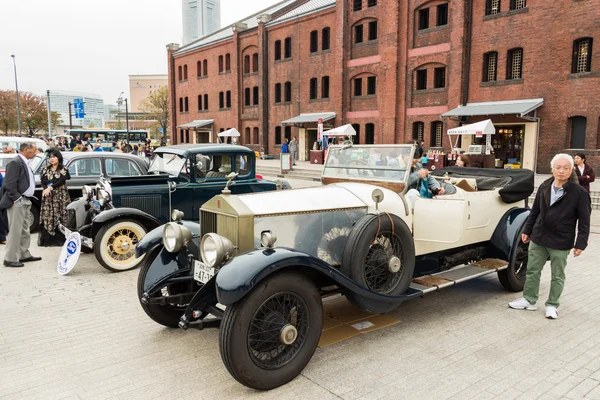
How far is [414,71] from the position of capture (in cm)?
2634

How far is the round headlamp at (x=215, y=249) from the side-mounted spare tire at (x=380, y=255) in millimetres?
1124

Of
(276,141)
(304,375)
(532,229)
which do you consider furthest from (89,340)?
(276,141)

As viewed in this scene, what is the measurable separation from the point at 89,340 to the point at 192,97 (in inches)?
1692

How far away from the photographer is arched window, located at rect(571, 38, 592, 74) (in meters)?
19.7

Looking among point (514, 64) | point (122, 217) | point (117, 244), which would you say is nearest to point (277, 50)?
point (514, 64)

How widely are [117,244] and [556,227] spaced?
5.98 metres

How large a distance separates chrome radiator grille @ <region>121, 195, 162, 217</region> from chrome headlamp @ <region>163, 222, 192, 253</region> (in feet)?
11.1

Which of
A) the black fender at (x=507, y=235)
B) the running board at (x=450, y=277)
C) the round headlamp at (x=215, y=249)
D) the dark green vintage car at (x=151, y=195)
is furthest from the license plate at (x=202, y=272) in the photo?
the black fender at (x=507, y=235)

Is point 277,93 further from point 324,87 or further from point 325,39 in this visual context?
point 325,39

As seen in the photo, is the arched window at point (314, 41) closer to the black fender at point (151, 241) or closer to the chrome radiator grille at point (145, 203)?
the chrome radiator grille at point (145, 203)

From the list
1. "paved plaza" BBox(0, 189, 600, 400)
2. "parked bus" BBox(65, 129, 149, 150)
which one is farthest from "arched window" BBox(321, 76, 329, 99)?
"parked bus" BBox(65, 129, 149, 150)

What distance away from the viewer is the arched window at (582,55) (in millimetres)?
19688

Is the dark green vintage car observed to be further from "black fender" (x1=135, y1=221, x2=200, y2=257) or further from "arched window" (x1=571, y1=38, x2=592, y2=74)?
"arched window" (x1=571, y1=38, x2=592, y2=74)

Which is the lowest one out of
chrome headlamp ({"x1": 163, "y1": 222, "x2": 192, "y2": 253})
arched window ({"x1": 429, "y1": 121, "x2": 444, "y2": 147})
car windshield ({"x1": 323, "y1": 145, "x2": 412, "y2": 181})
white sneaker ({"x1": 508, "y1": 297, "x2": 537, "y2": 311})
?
white sneaker ({"x1": 508, "y1": 297, "x2": 537, "y2": 311})
